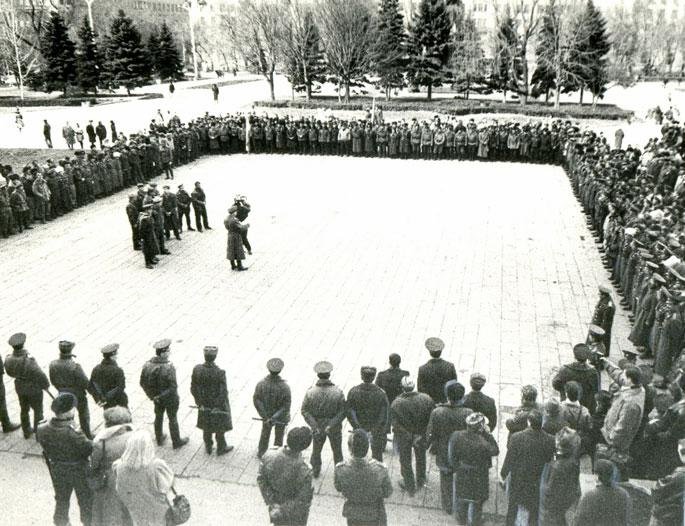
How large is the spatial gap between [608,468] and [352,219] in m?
12.2

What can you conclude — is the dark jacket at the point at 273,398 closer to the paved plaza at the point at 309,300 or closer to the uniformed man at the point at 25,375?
the paved plaza at the point at 309,300

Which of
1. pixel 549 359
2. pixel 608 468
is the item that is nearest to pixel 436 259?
pixel 549 359

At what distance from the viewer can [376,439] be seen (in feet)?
20.4

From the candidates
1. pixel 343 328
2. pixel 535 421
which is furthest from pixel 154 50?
pixel 535 421

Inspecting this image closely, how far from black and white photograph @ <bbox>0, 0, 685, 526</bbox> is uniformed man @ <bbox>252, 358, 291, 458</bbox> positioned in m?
0.02

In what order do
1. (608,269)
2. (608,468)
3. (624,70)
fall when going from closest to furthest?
(608,468), (608,269), (624,70)

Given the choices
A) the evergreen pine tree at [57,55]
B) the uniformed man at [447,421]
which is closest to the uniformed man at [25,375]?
the uniformed man at [447,421]

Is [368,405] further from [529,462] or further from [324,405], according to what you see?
[529,462]

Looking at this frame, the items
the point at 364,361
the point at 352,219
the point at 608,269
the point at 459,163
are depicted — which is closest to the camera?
the point at 364,361

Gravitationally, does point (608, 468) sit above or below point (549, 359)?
above

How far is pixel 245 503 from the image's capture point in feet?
19.4

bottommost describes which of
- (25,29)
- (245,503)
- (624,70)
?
(245,503)

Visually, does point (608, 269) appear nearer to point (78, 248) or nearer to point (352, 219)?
point (352, 219)

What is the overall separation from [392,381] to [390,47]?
38428 mm
